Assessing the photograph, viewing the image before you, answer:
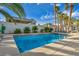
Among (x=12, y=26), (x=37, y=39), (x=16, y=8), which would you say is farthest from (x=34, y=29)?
(x=37, y=39)

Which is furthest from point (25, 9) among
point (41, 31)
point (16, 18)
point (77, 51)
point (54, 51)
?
point (77, 51)


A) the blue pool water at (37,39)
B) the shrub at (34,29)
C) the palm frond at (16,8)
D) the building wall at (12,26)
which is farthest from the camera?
the blue pool water at (37,39)

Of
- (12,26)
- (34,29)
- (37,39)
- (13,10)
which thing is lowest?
(37,39)

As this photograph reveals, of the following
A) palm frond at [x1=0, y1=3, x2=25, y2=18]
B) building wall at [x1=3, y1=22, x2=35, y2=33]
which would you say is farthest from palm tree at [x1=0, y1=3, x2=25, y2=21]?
building wall at [x1=3, y1=22, x2=35, y2=33]

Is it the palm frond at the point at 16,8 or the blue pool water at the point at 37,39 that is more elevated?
the palm frond at the point at 16,8

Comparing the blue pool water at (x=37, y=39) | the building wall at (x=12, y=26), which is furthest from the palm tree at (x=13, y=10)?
the blue pool water at (x=37, y=39)

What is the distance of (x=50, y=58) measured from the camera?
26.9 ft

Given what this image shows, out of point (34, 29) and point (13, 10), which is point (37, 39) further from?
point (13, 10)

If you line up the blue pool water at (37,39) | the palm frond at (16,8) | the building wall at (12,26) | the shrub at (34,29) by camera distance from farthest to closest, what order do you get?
the blue pool water at (37,39) < the building wall at (12,26) < the shrub at (34,29) < the palm frond at (16,8)

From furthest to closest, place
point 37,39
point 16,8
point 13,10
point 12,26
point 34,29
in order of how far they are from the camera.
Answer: point 37,39 → point 12,26 → point 34,29 → point 13,10 → point 16,8

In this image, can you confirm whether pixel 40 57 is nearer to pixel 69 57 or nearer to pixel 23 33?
pixel 69 57

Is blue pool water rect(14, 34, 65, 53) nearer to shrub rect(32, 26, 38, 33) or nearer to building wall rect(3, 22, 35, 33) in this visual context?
building wall rect(3, 22, 35, 33)

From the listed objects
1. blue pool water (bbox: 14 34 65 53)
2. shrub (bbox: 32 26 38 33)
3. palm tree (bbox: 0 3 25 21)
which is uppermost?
palm tree (bbox: 0 3 25 21)

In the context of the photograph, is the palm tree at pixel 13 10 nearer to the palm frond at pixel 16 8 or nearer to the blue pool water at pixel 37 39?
the palm frond at pixel 16 8
